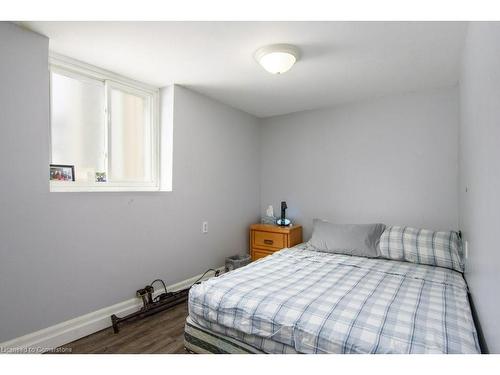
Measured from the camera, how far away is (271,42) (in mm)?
1832

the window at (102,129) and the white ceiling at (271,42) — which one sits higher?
the white ceiling at (271,42)

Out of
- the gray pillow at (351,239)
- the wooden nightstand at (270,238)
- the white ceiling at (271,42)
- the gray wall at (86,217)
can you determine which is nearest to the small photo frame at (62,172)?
the gray wall at (86,217)

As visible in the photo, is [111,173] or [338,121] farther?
[338,121]

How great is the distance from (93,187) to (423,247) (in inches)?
112

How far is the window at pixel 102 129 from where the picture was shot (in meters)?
2.14

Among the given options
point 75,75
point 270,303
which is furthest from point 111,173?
point 270,303

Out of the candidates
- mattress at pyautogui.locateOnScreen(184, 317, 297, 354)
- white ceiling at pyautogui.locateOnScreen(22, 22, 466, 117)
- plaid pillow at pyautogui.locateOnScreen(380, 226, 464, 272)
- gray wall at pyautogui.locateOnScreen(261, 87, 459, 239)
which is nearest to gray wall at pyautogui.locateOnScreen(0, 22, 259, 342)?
white ceiling at pyautogui.locateOnScreen(22, 22, 466, 117)

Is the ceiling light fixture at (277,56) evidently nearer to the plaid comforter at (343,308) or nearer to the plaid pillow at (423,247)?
the plaid comforter at (343,308)

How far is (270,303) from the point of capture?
60.0 inches

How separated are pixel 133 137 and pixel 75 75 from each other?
2.20ft

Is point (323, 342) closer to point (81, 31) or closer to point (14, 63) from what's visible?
point (81, 31)

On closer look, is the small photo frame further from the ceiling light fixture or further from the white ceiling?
the ceiling light fixture

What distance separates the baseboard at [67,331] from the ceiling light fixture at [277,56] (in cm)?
221
